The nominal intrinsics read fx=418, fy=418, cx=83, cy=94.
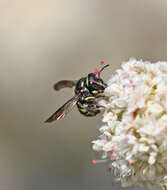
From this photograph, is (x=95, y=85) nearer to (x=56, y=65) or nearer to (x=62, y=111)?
(x=62, y=111)

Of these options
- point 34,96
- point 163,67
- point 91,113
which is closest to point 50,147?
point 34,96

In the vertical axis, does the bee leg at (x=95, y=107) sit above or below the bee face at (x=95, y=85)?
below

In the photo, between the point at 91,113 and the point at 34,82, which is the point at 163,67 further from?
the point at 34,82

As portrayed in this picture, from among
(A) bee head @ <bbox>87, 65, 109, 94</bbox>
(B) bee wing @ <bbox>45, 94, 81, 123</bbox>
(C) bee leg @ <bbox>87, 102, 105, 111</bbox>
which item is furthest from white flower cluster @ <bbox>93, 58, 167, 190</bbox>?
(B) bee wing @ <bbox>45, 94, 81, 123</bbox>

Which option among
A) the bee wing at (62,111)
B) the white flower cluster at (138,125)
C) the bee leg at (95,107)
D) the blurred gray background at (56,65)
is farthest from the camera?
the blurred gray background at (56,65)

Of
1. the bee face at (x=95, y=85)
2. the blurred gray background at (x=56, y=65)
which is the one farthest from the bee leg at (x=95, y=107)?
the blurred gray background at (x=56, y=65)

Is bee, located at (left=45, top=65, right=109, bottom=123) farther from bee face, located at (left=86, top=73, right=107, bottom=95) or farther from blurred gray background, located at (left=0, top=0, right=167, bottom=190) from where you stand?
blurred gray background, located at (left=0, top=0, right=167, bottom=190)

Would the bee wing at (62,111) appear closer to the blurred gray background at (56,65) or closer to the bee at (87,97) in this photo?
the bee at (87,97)

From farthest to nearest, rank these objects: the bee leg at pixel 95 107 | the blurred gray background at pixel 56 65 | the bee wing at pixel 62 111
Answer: the blurred gray background at pixel 56 65, the bee wing at pixel 62 111, the bee leg at pixel 95 107
